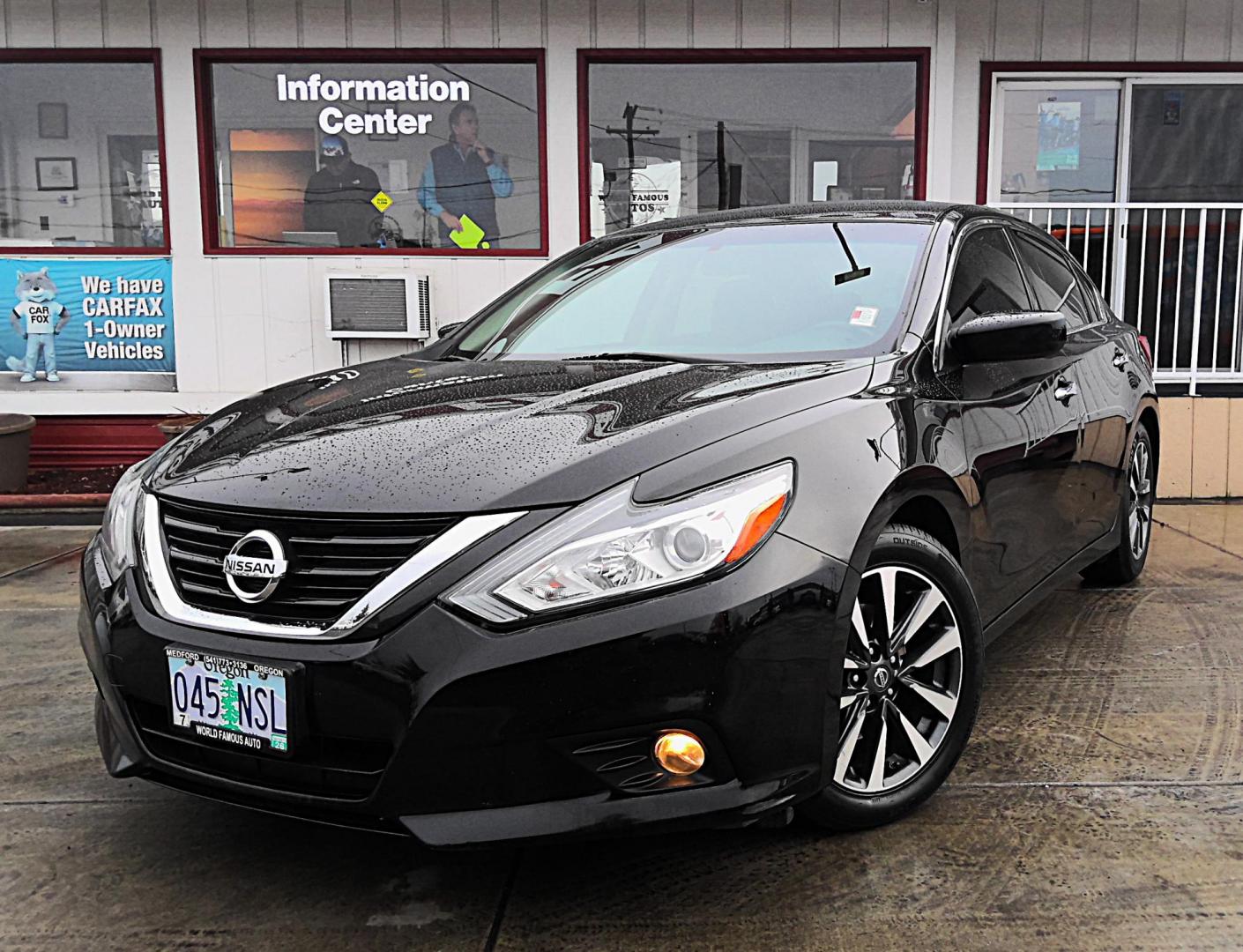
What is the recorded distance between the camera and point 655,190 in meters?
7.85

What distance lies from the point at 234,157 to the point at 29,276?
5.13 ft

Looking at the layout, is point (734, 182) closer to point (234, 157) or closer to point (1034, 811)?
point (234, 157)

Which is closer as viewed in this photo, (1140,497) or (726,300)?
(726,300)

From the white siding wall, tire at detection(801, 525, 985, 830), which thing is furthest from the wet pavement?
the white siding wall

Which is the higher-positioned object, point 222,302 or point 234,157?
point 234,157

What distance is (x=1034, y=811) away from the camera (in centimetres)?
274

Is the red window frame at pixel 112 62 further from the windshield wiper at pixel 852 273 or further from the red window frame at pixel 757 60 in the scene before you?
the windshield wiper at pixel 852 273

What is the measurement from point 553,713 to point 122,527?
45.1 inches

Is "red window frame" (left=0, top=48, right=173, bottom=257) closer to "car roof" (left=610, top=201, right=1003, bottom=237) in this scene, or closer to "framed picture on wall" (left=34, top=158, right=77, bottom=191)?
"framed picture on wall" (left=34, top=158, right=77, bottom=191)

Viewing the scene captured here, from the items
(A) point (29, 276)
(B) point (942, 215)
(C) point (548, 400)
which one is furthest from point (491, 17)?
(C) point (548, 400)

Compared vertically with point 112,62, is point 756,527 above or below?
below

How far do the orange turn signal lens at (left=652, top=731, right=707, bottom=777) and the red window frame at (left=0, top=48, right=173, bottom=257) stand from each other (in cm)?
661

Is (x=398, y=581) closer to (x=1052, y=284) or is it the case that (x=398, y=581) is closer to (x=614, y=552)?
(x=614, y=552)

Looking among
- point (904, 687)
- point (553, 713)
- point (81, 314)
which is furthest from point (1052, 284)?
point (81, 314)
